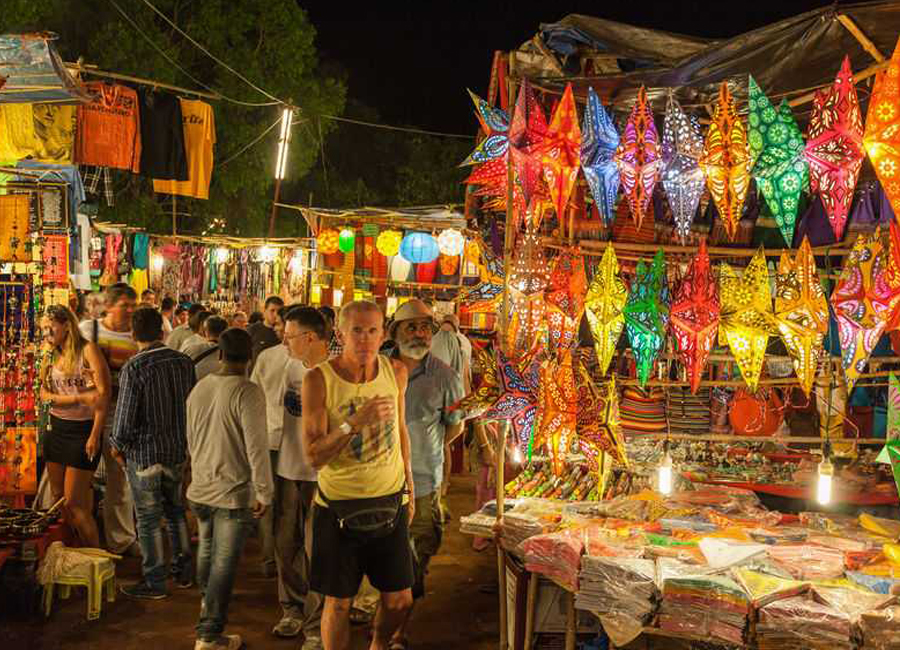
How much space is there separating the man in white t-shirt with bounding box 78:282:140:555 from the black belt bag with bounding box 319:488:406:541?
3.46m

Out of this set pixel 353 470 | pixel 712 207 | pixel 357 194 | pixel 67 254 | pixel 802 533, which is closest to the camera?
pixel 353 470

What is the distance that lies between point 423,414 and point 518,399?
58 centimetres

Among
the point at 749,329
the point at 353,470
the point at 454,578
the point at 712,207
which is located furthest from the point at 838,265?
the point at 353,470

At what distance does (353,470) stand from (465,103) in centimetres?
3685

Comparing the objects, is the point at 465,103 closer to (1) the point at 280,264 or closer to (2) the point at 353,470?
(1) the point at 280,264

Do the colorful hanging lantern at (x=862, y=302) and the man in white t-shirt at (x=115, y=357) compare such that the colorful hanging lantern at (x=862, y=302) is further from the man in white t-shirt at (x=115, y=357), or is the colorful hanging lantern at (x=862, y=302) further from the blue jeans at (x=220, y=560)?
the man in white t-shirt at (x=115, y=357)

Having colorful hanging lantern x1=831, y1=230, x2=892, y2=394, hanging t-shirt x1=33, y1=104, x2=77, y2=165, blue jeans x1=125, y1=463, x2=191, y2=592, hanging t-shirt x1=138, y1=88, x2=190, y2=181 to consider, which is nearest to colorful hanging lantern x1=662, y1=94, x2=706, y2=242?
colorful hanging lantern x1=831, y1=230, x2=892, y2=394

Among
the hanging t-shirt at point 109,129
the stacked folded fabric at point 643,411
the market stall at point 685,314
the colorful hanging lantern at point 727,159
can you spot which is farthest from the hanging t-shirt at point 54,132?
the colorful hanging lantern at point 727,159

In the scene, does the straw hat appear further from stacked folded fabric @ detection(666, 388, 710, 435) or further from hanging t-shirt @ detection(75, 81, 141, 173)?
hanging t-shirt @ detection(75, 81, 141, 173)

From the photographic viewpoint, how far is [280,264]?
751 inches

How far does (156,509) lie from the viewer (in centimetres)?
571

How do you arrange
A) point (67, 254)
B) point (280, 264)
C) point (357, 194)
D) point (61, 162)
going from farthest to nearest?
point (357, 194) → point (280, 264) → point (61, 162) → point (67, 254)

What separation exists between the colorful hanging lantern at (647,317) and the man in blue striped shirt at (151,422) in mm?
2899

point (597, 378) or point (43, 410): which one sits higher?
point (597, 378)
